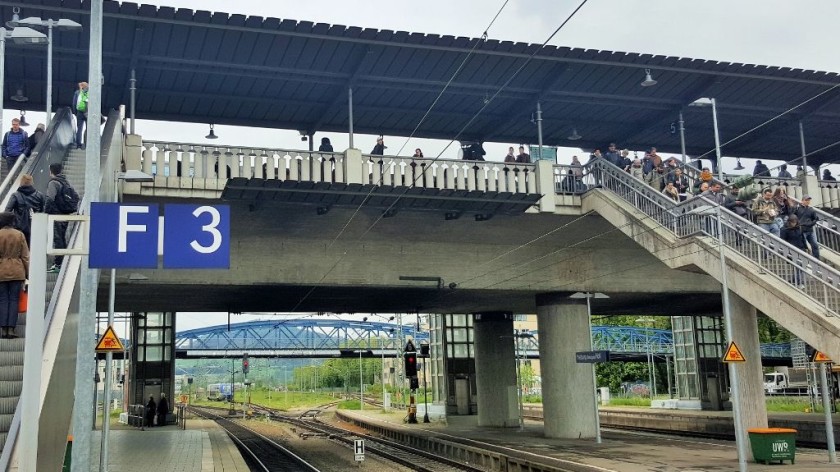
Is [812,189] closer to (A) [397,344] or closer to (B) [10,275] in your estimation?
(B) [10,275]

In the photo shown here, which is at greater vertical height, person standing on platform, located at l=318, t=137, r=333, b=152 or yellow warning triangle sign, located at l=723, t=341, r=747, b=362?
person standing on platform, located at l=318, t=137, r=333, b=152

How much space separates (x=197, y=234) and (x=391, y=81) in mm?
15778

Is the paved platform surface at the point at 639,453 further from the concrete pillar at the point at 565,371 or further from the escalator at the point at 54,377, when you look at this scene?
the escalator at the point at 54,377

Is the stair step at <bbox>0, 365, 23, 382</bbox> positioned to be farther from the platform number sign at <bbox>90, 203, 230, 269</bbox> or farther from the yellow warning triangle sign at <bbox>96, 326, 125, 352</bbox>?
the yellow warning triangle sign at <bbox>96, 326, 125, 352</bbox>

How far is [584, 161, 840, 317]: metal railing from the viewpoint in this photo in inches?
680

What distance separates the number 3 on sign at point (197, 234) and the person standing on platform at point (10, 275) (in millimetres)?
2147

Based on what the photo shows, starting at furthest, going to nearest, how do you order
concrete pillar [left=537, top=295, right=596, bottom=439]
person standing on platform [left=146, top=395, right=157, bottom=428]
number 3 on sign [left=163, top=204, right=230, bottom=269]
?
person standing on platform [left=146, top=395, right=157, bottom=428], concrete pillar [left=537, top=295, right=596, bottom=439], number 3 on sign [left=163, top=204, right=230, bottom=269]

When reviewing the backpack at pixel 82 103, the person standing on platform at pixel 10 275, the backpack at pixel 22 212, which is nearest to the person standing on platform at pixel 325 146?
the backpack at pixel 82 103

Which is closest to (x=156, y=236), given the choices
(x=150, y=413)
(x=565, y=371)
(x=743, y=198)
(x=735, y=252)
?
(x=735, y=252)

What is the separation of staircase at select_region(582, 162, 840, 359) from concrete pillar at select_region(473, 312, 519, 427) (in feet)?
41.0

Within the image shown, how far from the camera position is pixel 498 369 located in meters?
36.6

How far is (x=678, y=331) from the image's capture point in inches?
1922

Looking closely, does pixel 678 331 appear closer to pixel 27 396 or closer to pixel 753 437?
A: pixel 753 437

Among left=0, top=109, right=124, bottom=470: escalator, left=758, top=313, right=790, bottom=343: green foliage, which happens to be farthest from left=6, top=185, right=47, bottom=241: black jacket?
left=758, top=313, right=790, bottom=343: green foliage
